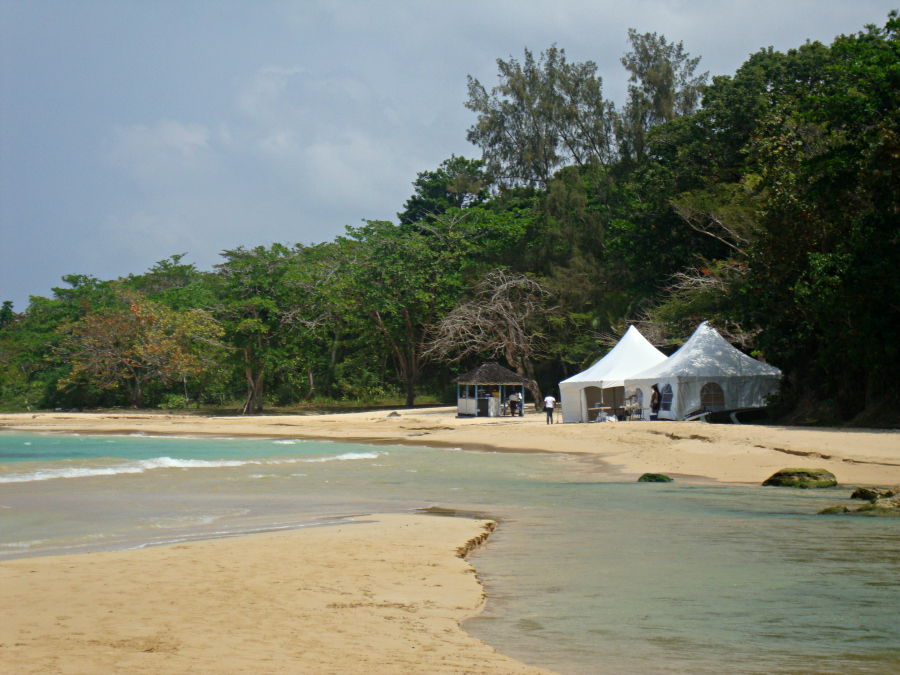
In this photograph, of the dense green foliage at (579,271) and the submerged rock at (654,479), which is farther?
the dense green foliage at (579,271)

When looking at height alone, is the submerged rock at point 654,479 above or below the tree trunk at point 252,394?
below

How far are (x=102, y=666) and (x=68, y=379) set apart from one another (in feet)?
130

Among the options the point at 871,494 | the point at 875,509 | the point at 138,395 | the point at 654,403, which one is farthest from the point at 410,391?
the point at 875,509

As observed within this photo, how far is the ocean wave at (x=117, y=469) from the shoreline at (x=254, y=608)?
7787 mm

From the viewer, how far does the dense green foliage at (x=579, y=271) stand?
19203mm

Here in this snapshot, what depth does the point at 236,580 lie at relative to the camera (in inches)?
199

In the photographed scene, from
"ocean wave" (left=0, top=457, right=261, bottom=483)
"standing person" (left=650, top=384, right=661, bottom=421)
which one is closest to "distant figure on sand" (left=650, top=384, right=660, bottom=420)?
"standing person" (left=650, top=384, right=661, bottom=421)

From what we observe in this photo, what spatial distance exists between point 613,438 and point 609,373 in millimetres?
5315

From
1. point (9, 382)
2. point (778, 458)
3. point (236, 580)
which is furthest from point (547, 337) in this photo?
point (9, 382)

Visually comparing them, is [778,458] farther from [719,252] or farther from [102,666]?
[719,252]

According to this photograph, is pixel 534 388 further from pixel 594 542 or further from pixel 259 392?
pixel 594 542

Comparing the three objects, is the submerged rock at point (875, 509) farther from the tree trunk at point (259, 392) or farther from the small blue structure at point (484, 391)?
the tree trunk at point (259, 392)

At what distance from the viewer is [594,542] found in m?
6.58

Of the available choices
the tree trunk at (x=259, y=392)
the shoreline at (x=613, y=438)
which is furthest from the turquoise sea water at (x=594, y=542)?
the tree trunk at (x=259, y=392)
